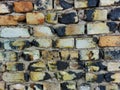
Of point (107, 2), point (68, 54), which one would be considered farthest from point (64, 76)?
point (107, 2)

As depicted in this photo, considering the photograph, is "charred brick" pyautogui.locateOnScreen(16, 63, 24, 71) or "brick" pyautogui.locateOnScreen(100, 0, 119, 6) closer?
"brick" pyautogui.locateOnScreen(100, 0, 119, 6)

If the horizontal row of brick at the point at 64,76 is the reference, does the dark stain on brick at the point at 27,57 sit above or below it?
above

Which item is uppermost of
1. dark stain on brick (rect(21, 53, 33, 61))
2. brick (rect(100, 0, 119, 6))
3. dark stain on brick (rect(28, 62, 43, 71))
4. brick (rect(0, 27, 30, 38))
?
brick (rect(100, 0, 119, 6))

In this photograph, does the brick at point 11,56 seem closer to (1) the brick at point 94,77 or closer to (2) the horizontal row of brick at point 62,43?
(2) the horizontal row of brick at point 62,43

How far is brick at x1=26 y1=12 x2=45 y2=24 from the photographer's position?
4.94 feet

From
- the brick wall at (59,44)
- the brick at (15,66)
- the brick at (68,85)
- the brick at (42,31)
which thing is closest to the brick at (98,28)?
the brick wall at (59,44)

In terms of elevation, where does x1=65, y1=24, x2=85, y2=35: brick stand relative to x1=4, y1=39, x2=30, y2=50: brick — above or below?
above

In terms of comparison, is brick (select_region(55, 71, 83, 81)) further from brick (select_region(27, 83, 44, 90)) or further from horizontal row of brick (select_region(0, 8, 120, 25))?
horizontal row of brick (select_region(0, 8, 120, 25))

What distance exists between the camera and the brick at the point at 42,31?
1.52 meters

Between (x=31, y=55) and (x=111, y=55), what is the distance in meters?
0.43

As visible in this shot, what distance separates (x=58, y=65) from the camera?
61.4 inches

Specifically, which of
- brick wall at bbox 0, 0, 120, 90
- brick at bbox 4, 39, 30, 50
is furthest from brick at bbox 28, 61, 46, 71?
brick at bbox 4, 39, 30, 50

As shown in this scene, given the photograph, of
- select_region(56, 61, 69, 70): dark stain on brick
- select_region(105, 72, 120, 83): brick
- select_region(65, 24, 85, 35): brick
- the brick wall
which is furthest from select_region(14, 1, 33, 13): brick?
select_region(105, 72, 120, 83): brick

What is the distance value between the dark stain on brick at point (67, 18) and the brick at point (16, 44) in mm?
216
